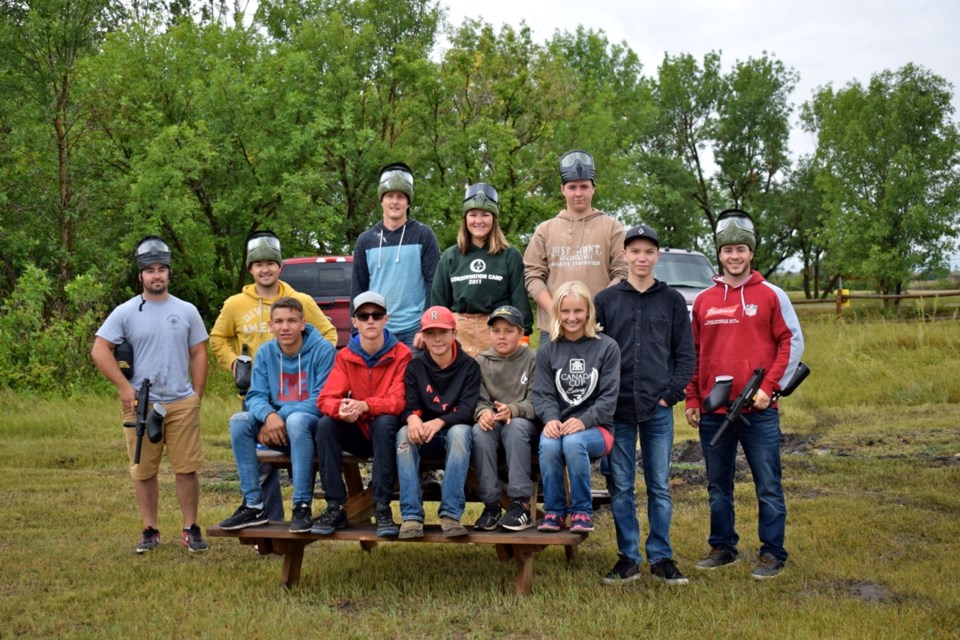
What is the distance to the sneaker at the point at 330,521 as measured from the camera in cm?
590

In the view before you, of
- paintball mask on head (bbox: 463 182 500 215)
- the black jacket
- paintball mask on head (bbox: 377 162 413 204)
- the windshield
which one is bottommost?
the black jacket

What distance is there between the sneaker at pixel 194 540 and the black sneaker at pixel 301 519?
149cm

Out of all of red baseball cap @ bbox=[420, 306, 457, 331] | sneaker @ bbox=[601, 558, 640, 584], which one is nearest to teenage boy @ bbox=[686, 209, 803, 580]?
sneaker @ bbox=[601, 558, 640, 584]

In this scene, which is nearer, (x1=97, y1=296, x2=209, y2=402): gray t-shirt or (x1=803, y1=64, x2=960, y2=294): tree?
(x1=97, y1=296, x2=209, y2=402): gray t-shirt

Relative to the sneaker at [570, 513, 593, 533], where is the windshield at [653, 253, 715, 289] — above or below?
above

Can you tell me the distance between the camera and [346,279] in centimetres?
1809

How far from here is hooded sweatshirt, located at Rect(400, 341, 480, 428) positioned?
19.9ft

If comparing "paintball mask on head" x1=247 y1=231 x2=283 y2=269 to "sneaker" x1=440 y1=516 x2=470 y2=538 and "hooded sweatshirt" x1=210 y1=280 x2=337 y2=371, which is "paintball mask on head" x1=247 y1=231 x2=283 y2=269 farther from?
"sneaker" x1=440 y1=516 x2=470 y2=538

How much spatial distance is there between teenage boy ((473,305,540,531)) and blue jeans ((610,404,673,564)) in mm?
494

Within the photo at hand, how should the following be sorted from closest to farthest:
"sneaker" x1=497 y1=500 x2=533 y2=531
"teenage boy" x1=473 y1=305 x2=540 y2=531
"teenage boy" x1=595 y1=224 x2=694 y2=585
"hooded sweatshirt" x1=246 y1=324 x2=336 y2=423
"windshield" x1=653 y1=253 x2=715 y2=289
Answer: "sneaker" x1=497 y1=500 x2=533 y2=531
"teenage boy" x1=473 y1=305 x2=540 y2=531
"teenage boy" x1=595 y1=224 x2=694 y2=585
"hooded sweatshirt" x1=246 y1=324 x2=336 y2=423
"windshield" x1=653 y1=253 x2=715 y2=289

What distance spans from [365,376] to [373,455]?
46cm

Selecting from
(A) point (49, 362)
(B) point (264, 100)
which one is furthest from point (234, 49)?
(A) point (49, 362)

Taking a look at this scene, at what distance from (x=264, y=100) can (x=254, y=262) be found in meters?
17.7

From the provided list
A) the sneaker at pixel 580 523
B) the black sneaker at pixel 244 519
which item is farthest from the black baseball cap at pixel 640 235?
the black sneaker at pixel 244 519
